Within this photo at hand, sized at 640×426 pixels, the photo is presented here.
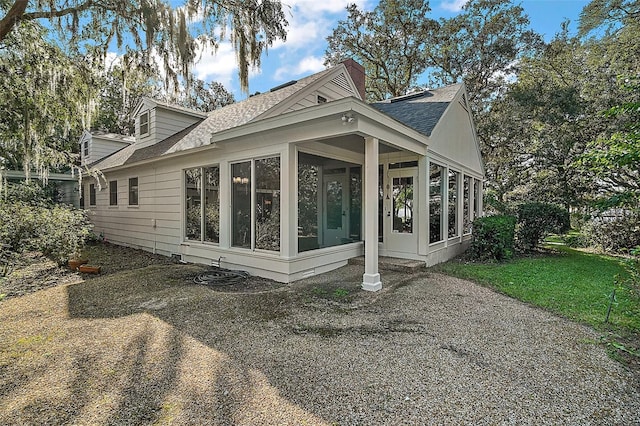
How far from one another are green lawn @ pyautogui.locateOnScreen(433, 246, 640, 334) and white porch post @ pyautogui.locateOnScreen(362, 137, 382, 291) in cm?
224

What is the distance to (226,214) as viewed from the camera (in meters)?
6.97

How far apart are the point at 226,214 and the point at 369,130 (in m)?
3.59

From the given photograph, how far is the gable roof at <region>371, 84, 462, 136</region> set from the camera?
7.77 metres

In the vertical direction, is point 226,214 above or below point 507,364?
above

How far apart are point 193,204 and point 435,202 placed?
5.86 metres

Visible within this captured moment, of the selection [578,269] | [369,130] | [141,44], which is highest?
[141,44]

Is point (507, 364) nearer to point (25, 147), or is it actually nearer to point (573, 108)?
point (25, 147)

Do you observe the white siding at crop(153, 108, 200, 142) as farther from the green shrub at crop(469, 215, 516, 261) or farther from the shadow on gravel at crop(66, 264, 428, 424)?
the green shrub at crop(469, 215, 516, 261)

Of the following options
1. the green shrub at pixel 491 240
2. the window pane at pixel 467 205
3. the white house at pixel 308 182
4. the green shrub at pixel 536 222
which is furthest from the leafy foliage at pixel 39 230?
the green shrub at pixel 536 222

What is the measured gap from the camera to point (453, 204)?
8938 mm

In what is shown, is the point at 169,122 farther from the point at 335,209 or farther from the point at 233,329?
the point at 233,329

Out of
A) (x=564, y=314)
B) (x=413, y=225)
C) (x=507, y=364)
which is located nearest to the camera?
(x=507, y=364)

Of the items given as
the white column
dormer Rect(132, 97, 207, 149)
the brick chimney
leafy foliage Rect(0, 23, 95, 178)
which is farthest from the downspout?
the brick chimney

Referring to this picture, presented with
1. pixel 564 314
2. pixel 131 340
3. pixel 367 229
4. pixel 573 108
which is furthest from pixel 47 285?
pixel 573 108
